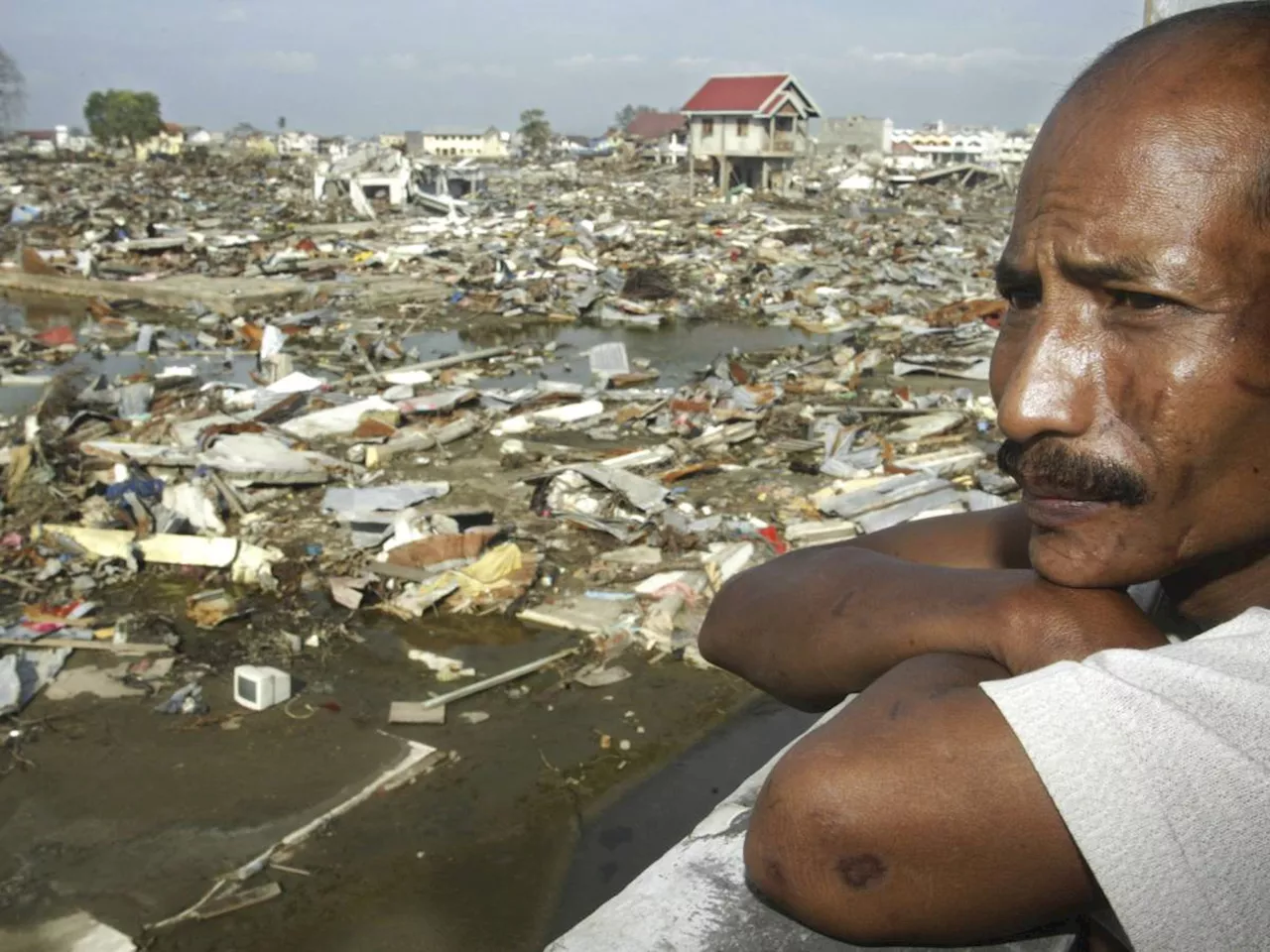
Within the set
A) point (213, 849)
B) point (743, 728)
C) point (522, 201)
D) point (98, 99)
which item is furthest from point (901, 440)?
point (98, 99)

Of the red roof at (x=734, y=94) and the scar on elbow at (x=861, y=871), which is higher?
the red roof at (x=734, y=94)

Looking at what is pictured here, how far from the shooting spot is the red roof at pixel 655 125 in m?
68.9

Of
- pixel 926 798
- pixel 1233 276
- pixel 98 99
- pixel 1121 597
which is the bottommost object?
pixel 926 798

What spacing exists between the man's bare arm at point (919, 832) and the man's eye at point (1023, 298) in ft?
1.58

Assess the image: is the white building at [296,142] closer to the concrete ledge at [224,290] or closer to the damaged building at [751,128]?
the damaged building at [751,128]

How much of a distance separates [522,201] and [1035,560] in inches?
1310

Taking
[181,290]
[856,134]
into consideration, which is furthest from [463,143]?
[181,290]

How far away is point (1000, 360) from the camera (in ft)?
4.00

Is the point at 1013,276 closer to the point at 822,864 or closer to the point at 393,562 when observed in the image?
the point at 822,864

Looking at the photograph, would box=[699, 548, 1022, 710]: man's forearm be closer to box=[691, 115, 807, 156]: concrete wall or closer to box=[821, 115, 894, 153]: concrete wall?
box=[691, 115, 807, 156]: concrete wall

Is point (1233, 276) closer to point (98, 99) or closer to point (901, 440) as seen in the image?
point (901, 440)

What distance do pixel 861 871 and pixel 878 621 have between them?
40 centimetres

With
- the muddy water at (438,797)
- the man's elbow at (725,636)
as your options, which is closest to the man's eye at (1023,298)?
the man's elbow at (725,636)

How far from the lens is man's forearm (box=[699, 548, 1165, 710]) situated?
1.13 m
